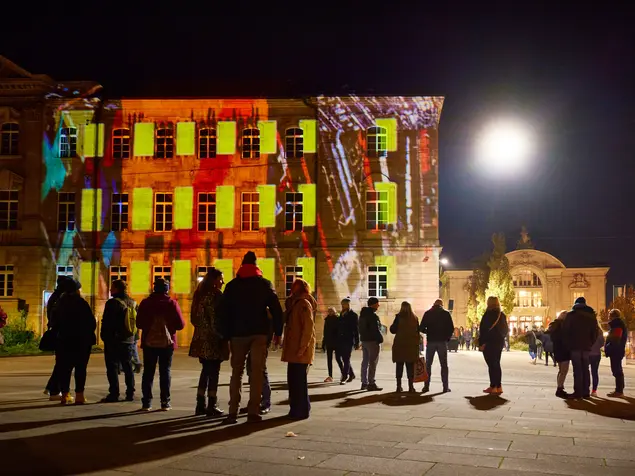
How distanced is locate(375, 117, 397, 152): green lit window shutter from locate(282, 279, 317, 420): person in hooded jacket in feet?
99.3

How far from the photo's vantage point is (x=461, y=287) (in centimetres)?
8738

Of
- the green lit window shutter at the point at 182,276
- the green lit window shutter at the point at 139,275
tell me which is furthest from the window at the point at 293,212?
the green lit window shutter at the point at 139,275

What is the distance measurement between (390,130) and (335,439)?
3267 cm

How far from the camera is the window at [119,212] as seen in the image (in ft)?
131

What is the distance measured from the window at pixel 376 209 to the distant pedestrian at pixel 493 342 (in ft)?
81.6

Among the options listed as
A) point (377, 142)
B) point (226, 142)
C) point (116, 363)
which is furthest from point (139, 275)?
point (116, 363)

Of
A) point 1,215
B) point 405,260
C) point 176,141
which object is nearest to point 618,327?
point 405,260

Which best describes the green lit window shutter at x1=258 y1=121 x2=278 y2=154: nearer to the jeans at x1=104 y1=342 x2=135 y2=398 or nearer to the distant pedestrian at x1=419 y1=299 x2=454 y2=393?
the distant pedestrian at x1=419 y1=299 x2=454 y2=393

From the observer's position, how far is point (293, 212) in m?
39.5

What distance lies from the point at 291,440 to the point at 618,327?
9377mm

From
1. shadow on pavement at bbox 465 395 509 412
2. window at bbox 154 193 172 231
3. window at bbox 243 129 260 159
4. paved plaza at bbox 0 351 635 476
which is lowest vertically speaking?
shadow on pavement at bbox 465 395 509 412

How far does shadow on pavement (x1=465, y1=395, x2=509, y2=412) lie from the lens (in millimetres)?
11752

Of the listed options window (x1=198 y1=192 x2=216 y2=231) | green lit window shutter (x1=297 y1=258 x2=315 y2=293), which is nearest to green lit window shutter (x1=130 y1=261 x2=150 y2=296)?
window (x1=198 y1=192 x2=216 y2=231)

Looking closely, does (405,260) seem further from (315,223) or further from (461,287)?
(461,287)
